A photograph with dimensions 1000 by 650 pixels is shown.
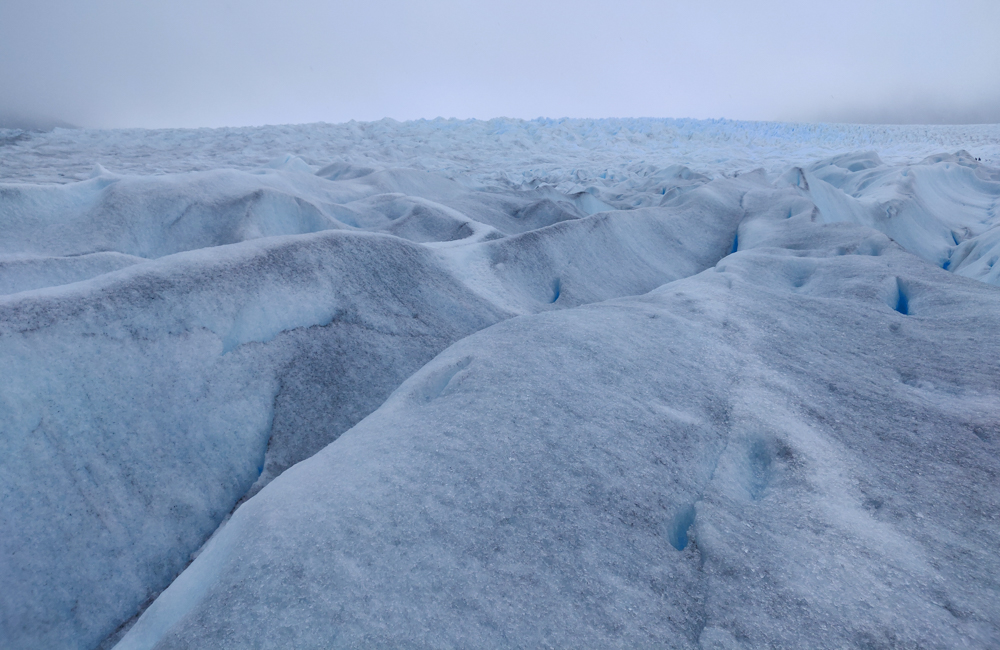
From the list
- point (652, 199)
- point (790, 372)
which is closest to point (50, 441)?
point (790, 372)

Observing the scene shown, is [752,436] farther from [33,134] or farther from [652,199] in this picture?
[33,134]

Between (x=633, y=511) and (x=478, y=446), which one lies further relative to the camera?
(x=478, y=446)

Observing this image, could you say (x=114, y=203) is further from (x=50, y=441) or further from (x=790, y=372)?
(x=790, y=372)

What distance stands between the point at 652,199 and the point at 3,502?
7.36 metres

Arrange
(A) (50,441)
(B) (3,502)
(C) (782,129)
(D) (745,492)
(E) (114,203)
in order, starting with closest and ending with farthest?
(D) (745,492), (B) (3,502), (A) (50,441), (E) (114,203), (C) (782,129)

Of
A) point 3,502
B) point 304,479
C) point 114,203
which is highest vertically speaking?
point 114,203

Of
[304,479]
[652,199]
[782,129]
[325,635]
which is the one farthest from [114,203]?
[782,129]

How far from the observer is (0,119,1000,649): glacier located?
111 cm

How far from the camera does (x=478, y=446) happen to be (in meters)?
1.49

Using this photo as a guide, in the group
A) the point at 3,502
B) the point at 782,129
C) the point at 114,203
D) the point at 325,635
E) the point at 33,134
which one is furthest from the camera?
the point at 782,129

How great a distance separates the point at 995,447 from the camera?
1564mm

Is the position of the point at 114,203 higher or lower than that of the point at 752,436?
higher

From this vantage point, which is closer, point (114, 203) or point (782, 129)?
point (114, 203)

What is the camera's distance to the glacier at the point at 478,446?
1114 millimetres
